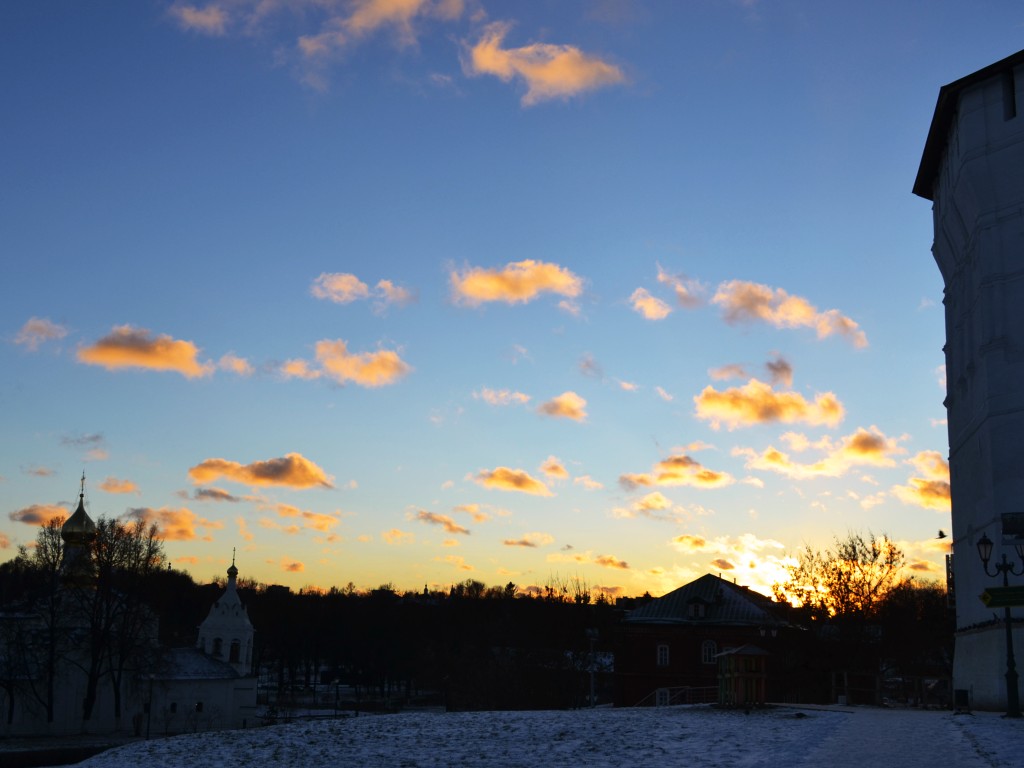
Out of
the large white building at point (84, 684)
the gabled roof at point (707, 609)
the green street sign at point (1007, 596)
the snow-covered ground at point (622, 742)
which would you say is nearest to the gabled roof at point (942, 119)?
the green street sign at point (1007, 596)

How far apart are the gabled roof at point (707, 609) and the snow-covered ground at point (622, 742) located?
40636 mm

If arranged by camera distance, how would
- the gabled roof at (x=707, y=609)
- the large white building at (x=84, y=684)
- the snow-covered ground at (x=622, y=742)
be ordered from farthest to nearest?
1. the gabled roof at (x=707, y=609)
2. the large white building at (x=84, y=684)
3. the snow-covered ground at (x=622, y=742)

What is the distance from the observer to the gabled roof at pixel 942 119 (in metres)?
38.6

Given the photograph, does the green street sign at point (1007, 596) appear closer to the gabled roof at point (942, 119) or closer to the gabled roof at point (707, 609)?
the gabled roof at point (942, 119)

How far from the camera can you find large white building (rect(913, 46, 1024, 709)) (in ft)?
119

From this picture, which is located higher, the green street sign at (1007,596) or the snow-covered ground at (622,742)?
the green street sign at (1007,596)

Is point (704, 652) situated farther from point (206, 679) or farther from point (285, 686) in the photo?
point (285, 686)

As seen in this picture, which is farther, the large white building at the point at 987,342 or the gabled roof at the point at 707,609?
the gabled roof at the point at 707,609

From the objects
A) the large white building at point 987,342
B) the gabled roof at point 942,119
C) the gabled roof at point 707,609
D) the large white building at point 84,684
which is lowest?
the large white building at point 84,684

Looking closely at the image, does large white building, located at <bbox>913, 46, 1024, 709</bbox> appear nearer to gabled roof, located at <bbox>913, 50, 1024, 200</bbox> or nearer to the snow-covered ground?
gabled roof, located at <bbox>913, 50, 1024, 200</bbox>

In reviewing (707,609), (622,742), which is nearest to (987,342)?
(622,742)

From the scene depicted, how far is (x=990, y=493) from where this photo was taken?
36906 mm

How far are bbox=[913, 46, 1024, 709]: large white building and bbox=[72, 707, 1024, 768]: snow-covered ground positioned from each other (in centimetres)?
776

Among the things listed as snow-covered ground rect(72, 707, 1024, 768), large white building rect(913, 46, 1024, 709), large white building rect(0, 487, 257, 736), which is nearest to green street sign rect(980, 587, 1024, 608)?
snow-covered ground rect(72, 707, 1024, 768)
